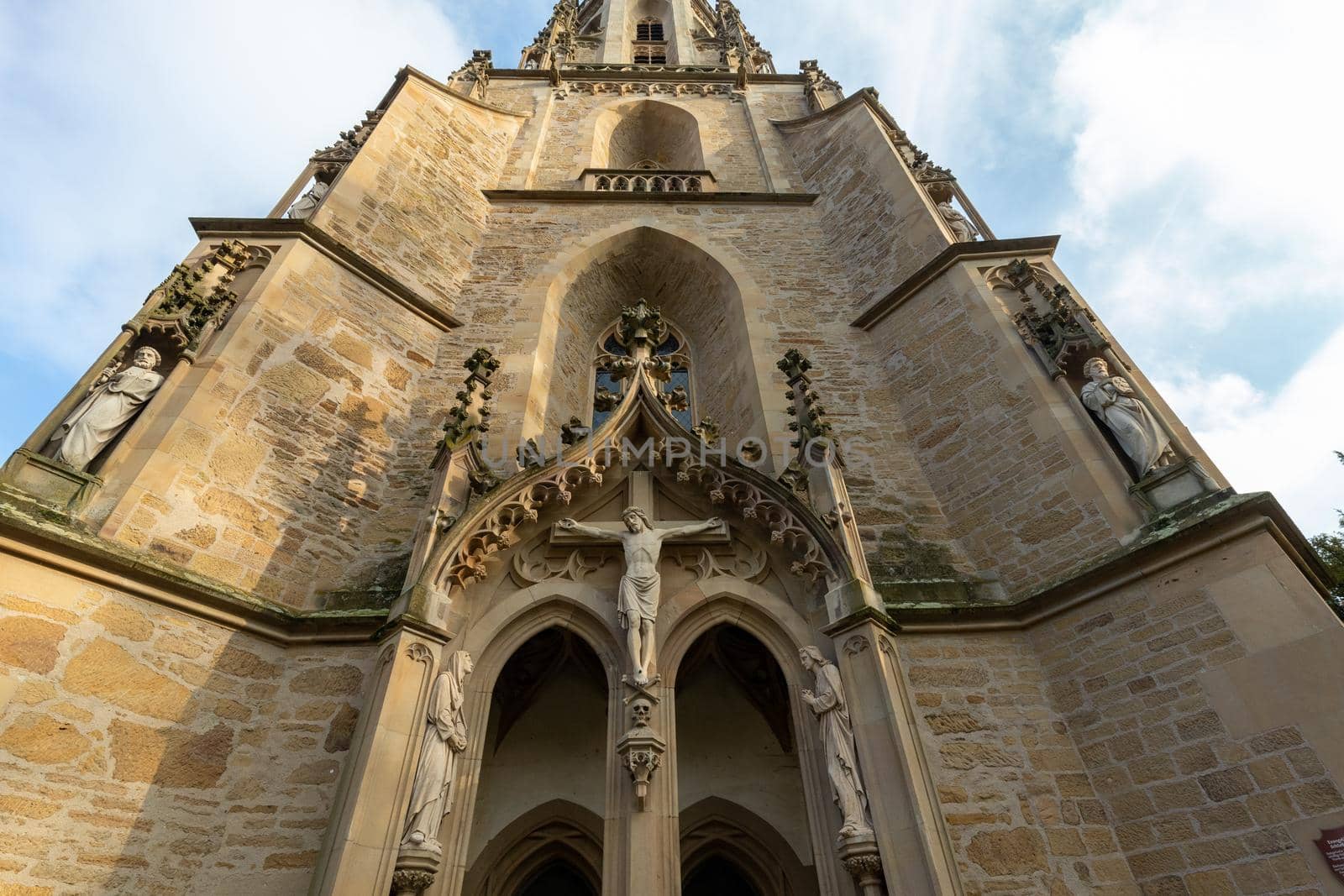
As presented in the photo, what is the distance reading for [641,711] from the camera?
5070 millimetres

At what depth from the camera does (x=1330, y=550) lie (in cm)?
1377

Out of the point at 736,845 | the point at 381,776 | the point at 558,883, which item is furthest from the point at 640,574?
the point at 558,883

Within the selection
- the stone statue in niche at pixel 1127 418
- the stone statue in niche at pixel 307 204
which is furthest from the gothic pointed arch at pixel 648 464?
the stone statue in niche at pixel 307 204

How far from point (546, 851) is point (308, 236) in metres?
6.88

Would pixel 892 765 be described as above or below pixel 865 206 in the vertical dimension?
below

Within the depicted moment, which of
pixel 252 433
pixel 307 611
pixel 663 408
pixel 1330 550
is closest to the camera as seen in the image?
pixel 307 611

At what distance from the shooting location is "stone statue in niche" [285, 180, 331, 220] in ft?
29.7

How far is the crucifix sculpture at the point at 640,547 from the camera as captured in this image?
215 inches

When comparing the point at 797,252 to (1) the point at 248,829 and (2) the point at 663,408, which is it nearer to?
(2) the point at 663,408

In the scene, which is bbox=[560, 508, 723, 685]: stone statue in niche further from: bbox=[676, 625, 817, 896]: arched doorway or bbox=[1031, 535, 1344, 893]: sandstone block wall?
bbox=[1031, 535, 1344, 893]: sandstone block wall

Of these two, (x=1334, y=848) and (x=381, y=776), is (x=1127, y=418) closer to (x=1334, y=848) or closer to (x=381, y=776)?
(x=1334, y=848)

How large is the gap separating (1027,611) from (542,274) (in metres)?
7.49

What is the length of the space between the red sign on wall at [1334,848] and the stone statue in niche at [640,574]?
411 cm

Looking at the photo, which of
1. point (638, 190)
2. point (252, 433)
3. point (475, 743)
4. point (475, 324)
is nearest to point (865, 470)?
point (475, 743)
